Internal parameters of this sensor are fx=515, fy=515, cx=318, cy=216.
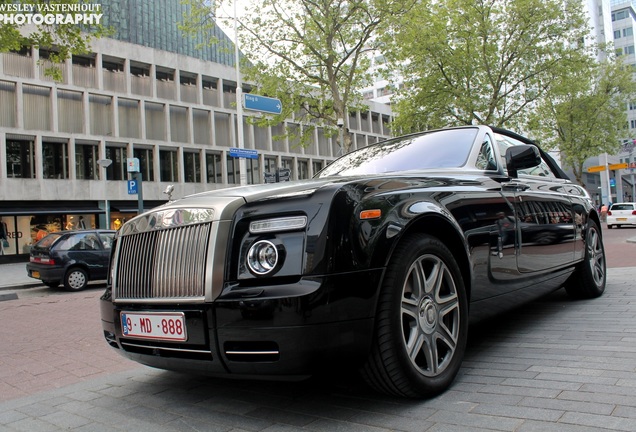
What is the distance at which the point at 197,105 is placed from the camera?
3406 cm

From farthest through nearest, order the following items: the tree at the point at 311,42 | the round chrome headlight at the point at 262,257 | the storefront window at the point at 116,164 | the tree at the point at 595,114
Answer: the tree at the point at 595,114 < the storefront window at the point at 116,164 < the tree at the point at 311,42 < the round chrome headlight at the point at 262,257

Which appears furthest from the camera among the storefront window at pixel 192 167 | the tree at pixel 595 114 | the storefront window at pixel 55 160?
the tree at pixel 595 114

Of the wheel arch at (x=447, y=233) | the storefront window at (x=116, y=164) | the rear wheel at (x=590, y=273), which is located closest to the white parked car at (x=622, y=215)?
the rear wheel at (x=590, y=273)

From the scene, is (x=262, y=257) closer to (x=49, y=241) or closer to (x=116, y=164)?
(x=49, y=241)

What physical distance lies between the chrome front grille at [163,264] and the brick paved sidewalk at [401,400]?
674mm

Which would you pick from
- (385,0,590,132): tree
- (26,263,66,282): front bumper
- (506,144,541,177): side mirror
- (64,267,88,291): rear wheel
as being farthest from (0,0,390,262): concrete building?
(506,144,541,177): side mirror

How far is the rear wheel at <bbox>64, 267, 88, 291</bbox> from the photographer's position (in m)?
12.7

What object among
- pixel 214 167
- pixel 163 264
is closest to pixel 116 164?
pixel 214 167

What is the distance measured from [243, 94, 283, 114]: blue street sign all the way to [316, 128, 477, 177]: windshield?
35.0ft

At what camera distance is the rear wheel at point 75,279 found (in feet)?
41.8

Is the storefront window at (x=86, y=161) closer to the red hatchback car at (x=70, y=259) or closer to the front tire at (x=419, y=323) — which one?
the red hatchback car at (x=70, y=259)

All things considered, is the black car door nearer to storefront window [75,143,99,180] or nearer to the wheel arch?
the wheel arch

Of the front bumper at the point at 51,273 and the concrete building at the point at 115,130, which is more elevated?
the concrete building at the point at 115,130

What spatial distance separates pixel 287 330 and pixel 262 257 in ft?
1.17
